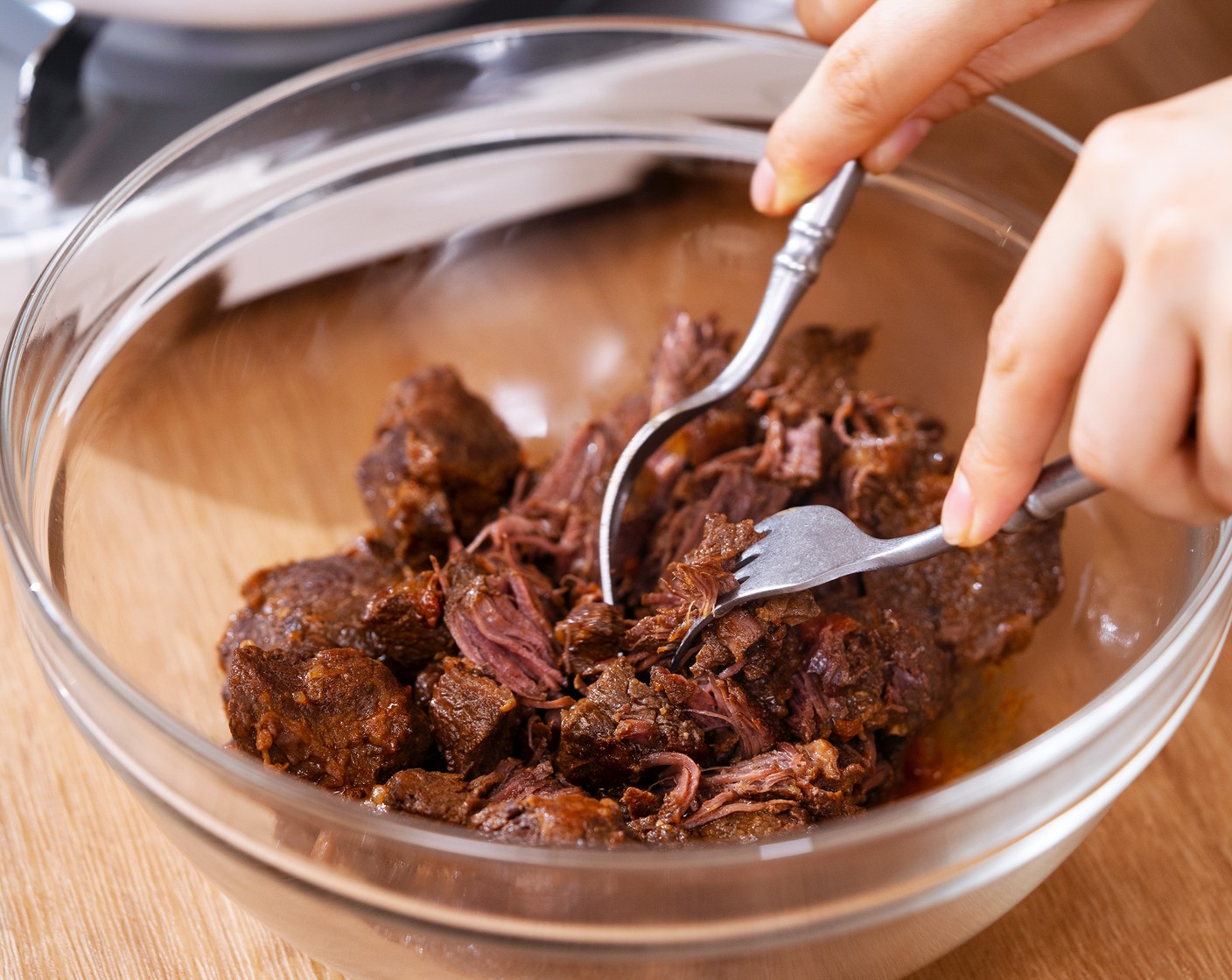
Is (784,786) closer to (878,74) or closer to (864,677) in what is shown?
(864,677)

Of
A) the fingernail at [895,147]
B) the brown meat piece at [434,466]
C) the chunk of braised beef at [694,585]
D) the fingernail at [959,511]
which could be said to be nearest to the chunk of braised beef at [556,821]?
the chunk of braised beef at [694,585]

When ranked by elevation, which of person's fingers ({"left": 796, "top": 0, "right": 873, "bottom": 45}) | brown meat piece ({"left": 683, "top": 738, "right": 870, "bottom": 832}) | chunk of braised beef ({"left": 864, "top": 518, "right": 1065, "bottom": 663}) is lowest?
chunk of braised beef ({"left": 864, "top": 518, "right": 1065, "bottom": 663})

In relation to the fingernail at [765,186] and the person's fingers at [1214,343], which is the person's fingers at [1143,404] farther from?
the fingernail at [765,186]

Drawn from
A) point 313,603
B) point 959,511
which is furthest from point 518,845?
point 313,603

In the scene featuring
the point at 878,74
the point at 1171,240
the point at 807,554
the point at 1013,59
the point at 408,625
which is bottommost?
the point at 408,625

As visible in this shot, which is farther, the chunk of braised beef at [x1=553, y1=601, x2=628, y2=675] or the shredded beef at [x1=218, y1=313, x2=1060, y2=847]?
the chunk of braised beef at [x1=553, y1=601, x2=628, y2=675]

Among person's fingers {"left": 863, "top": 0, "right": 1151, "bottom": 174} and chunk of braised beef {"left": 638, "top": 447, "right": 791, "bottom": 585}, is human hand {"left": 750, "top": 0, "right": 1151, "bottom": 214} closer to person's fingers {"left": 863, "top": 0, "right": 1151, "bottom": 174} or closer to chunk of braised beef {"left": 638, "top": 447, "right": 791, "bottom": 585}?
person's fingers {"left": 863, "top": 0, "right": 1151, "bottom": 174}

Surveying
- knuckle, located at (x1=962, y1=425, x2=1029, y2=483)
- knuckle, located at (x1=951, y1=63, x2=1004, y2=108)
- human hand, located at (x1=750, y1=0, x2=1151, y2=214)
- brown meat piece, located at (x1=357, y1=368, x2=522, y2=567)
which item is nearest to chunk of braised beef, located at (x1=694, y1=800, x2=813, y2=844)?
knuckle, located at (x1=962, y1=425, x2=1029, y2=483)
